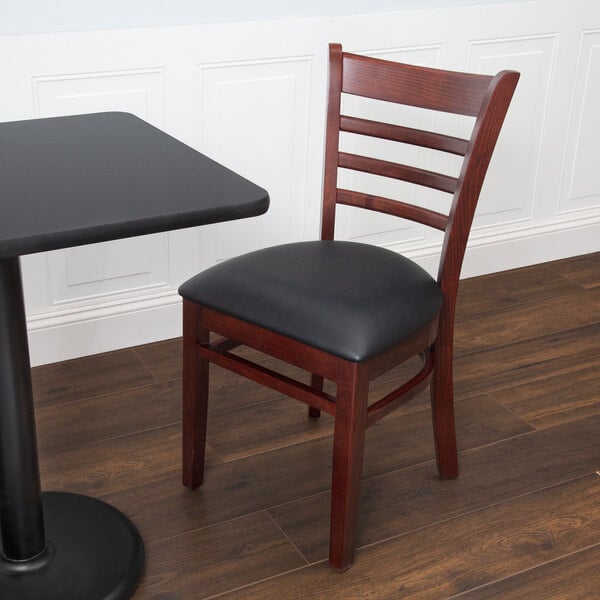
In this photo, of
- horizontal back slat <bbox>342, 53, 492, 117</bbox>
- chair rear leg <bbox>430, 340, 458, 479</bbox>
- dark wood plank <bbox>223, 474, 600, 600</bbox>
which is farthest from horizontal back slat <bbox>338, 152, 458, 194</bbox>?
dark wood plank <bbox>223, 474, 600, 600</bbox>

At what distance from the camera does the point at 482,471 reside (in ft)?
6.87

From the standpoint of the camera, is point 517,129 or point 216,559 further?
point 517,129

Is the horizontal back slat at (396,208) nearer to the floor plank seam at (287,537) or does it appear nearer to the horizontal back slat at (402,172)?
the horizontal back slat at (402,172)

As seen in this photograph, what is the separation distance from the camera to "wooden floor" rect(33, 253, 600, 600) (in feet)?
5.85

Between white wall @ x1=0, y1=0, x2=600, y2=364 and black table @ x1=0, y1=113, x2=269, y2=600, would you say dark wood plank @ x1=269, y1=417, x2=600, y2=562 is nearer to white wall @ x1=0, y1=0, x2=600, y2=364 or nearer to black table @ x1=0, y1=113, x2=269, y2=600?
black table @ x1=0, y1=113, x2=269, y2=600

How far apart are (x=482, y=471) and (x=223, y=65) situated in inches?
45.3

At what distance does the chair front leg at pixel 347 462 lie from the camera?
1666mm

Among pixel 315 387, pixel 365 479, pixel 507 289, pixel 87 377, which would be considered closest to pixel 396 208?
pixel 315 387

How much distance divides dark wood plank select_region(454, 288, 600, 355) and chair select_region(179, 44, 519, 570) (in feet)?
2.22

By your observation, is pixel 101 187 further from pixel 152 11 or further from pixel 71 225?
pixel 152 11

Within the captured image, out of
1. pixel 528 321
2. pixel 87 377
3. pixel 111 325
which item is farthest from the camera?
pixel 528 321

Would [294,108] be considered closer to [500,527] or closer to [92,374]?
[92,374]

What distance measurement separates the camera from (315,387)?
220 cm

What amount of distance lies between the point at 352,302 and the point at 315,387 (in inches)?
21.4
